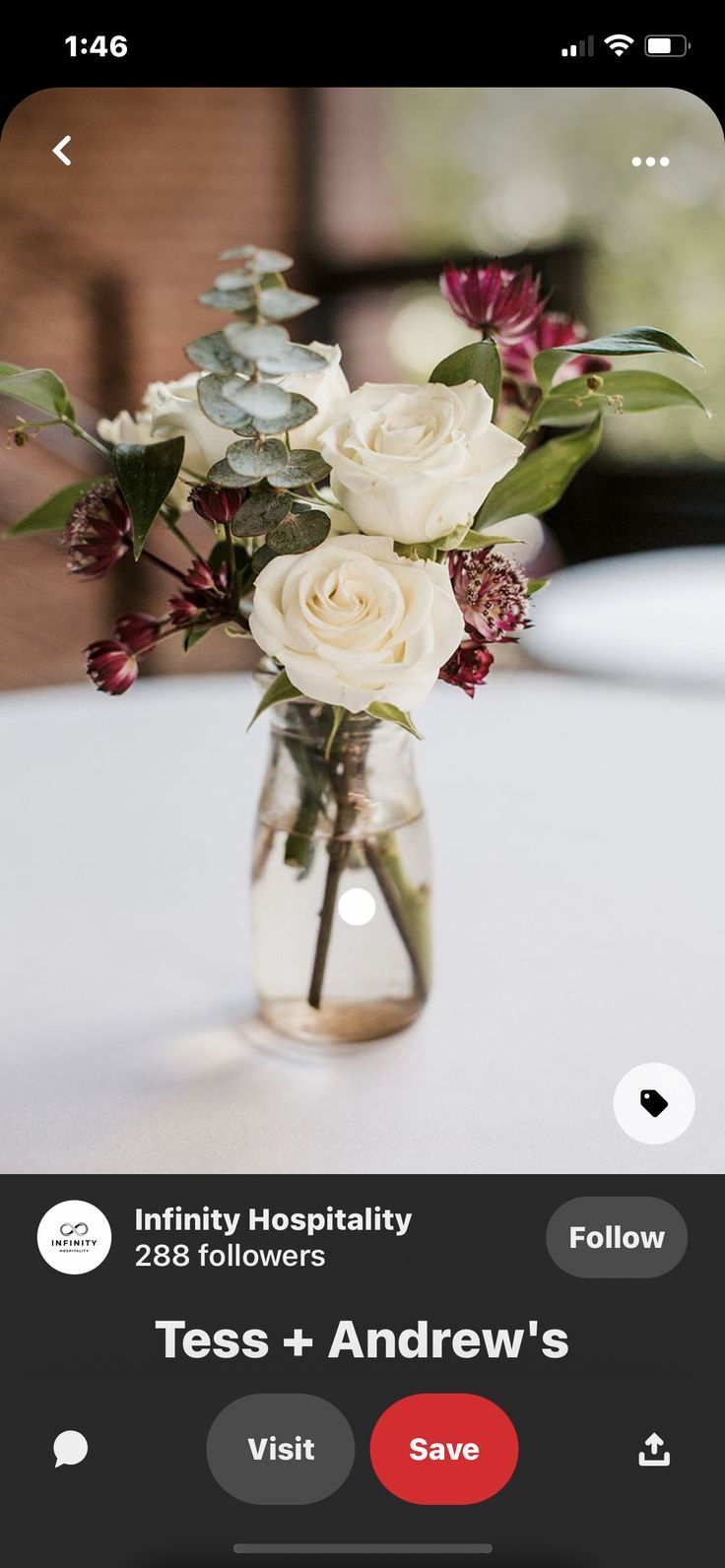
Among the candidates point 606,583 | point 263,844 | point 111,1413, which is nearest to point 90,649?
point 263,844

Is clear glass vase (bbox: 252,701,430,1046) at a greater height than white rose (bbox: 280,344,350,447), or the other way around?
white rose (bbox: 280,344,350,447)

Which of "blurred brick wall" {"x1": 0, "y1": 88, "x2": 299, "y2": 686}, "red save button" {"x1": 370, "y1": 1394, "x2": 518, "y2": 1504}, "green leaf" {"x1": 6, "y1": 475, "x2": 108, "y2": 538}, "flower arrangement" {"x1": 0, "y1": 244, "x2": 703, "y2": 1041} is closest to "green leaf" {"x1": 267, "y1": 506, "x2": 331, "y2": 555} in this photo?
"flower arrangement" {"x1": 0, "y1": 244, "x2": 703, "y2": 1041}

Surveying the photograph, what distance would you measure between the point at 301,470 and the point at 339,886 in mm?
152

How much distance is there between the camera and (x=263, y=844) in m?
0.43

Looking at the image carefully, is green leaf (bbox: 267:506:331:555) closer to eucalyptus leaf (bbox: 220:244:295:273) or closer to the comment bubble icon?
eucalyptus leaf (bbox: 220:244:295:273)

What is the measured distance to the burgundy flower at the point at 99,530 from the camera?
0.37m

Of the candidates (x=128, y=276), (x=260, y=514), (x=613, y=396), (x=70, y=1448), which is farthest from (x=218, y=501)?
(x=128, y=276)

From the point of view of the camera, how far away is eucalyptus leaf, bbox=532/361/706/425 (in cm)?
37

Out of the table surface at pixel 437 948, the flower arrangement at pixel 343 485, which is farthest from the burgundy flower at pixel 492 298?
the table surface at pixel 437 948

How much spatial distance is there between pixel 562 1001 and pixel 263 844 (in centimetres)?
12

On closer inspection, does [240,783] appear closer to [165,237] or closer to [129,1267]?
[129,1267]

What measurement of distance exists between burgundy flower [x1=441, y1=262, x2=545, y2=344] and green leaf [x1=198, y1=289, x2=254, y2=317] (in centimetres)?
11
